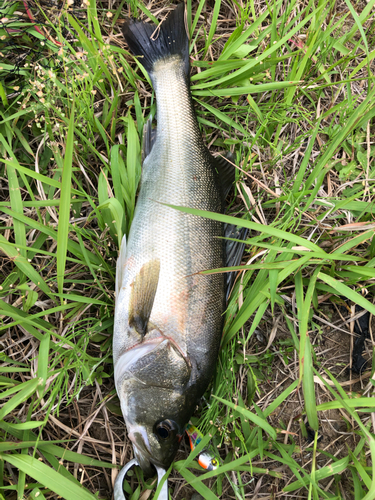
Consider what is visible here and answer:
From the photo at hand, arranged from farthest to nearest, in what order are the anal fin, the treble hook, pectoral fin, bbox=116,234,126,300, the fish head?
the anal fin < pectoral fin, bbox=116,234,126,300 < the treble hook < the fish head

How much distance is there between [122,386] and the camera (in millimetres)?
2186

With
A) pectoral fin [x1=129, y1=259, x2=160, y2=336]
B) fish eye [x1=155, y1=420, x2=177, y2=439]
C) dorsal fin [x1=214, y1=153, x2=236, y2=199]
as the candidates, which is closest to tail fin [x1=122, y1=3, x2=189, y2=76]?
dorsal fin [x1=214, y1=153, x2=236, y2=199]

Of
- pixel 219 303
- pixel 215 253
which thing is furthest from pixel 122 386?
pixel 215 253

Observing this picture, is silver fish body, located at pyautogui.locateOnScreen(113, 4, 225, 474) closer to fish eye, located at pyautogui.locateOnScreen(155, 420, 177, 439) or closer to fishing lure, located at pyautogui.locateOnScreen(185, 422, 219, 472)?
fish eye, located at pyautogui.locateOnScreen(155, 420, 177, 439)

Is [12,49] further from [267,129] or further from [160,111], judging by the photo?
[267,129]

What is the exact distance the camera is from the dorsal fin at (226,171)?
2.71 meters

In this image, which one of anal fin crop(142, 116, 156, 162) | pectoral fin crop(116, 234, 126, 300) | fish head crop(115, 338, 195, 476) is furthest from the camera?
anal fin crop(142, 116, 156, 162)

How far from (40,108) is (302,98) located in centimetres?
232

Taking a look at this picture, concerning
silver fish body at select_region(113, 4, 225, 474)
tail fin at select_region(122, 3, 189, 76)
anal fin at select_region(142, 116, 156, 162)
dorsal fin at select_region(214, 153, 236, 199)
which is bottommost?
silver fish body at select_region(113, 4, 225, 474)

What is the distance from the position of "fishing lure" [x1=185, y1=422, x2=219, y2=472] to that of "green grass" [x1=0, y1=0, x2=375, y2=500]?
0.21 ft

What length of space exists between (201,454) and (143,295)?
51.1 inches

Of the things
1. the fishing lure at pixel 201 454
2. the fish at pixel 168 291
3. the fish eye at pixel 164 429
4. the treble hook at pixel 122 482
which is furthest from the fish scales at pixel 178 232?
the treble hook at pixel 122 482

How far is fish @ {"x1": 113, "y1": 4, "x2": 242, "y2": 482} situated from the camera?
2.13 meters

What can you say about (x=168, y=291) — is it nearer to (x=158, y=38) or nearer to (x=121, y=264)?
(x=121, y=264)
